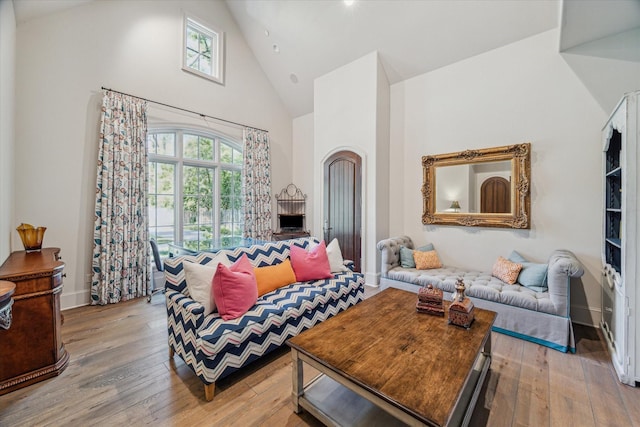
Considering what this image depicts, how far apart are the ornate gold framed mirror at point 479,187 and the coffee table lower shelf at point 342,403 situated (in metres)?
2.33

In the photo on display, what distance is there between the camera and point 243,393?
6.15 ft

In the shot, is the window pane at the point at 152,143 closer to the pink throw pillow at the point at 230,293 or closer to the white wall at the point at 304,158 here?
the white wall at the point at 304,158

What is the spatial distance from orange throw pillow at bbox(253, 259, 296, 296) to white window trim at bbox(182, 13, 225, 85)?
12.4 feet

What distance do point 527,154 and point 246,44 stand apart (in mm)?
5246

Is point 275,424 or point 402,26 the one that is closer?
point 275,424

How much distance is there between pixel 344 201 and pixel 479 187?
6.65 ft

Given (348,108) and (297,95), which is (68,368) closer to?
(348,108)

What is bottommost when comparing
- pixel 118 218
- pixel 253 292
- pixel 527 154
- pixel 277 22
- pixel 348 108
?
pixel 253 292

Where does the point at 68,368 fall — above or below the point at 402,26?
below

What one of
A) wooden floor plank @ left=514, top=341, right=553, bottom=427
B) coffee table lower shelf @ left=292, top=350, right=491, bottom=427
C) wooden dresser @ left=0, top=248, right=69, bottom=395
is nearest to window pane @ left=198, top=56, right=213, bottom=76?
wooden dresser @ left=0, top=248, right=69, bottom=395

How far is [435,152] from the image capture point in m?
4.04

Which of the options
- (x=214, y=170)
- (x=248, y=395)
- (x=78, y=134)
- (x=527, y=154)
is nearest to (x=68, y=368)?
(x=248, y=395)

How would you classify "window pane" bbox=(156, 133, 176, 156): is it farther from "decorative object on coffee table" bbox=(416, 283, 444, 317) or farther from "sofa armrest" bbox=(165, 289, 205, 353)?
"decorative object on coffee table" bbox=(416, 283, 444, 317)

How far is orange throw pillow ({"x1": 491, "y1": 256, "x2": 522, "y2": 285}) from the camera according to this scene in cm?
295
